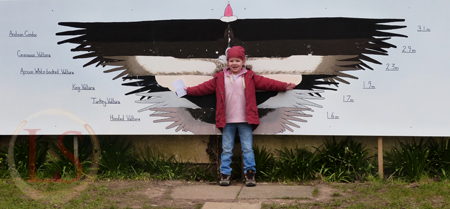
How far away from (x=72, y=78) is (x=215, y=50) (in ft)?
5.92

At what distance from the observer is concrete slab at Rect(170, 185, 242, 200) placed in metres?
5.12

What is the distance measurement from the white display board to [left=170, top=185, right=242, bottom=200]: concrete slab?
0.71m

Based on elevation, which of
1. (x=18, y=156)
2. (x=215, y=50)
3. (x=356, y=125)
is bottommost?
(x=18, y=156)

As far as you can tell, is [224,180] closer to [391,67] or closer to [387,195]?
[387,195]

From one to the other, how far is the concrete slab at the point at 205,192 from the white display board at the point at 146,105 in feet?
2.34

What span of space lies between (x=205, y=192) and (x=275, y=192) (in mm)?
777

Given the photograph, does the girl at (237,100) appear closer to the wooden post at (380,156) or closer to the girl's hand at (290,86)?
the girl's hand at (290,86)

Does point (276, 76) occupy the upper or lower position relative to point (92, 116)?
upper

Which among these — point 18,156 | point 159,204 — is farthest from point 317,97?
point 18,156

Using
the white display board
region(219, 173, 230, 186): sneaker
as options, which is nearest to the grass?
the white display board

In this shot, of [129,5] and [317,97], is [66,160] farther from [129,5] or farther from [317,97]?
[317,97]

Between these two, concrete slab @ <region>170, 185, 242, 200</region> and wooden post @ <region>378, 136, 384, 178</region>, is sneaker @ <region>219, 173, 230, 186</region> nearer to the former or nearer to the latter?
concrete slab @ <region>170, 185, 242, 200</region>

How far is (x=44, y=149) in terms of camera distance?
6.20 metres

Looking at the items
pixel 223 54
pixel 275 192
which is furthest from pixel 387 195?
pixel 223 54
